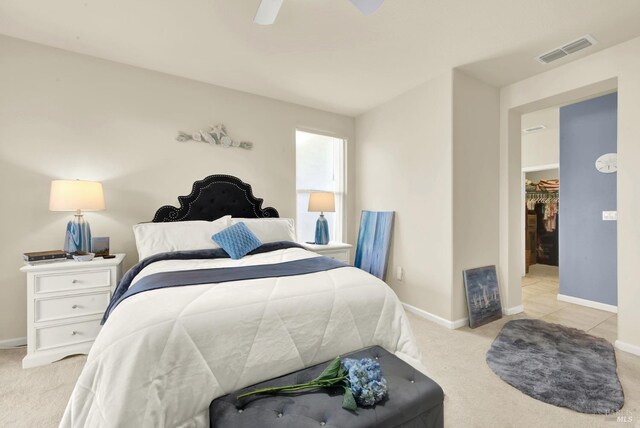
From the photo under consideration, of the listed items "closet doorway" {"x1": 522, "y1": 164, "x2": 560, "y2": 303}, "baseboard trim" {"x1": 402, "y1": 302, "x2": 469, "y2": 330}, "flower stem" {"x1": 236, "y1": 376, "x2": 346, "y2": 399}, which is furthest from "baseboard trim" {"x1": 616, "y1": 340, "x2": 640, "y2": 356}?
"flower stem" {"x1": 236, "y1": 376, "x2": 346, "y2": 399}

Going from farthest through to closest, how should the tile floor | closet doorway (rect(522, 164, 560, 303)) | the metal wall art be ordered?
closet doorway (rect(522, 164, 560, 303))
the metal wall art
the tile floor

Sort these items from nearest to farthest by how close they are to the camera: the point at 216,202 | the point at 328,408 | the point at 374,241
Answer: the point at 328,408, the point at 216,202, the point at 374,241

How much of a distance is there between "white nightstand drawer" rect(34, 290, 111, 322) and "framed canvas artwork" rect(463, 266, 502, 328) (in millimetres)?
3412

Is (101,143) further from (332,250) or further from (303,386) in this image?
(303,386)

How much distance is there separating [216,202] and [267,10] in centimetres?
206

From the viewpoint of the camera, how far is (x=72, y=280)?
2250 millimetres

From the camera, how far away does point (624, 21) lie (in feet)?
7.01

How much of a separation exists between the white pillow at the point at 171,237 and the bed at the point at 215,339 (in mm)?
572

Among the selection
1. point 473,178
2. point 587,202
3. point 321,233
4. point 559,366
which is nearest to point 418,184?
point 473,178

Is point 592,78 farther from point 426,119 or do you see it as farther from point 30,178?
point 30,178

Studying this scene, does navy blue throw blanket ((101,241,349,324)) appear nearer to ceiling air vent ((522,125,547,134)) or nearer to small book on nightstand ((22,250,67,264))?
small book on nightstand ((22,250,67,264))

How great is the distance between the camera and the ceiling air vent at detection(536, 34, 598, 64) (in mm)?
2355

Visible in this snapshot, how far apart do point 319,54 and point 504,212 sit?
2.67 metres

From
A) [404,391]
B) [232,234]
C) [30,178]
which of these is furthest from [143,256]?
[404,391]
